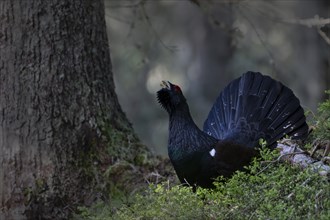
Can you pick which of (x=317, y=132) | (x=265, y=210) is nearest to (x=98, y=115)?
(x=317, y=132)

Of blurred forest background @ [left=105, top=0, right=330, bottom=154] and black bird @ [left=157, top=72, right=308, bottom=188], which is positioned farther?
blurred forest background @ [left=105, top=0, right=330, bottom=154]

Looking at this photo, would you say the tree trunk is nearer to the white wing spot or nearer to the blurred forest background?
the white wing spot

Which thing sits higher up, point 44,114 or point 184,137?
point 44,114

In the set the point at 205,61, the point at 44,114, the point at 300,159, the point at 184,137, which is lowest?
the point at 300,159

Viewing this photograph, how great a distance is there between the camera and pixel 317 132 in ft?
17.6

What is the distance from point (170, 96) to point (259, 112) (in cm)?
78

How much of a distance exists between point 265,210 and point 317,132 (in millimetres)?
1505

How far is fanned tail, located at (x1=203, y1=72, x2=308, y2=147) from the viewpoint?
5.68m

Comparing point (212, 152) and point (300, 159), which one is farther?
point (212, 152)

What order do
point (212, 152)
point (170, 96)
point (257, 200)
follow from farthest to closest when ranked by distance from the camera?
point (170, 96) < point (212, 152) < point (257, 200)

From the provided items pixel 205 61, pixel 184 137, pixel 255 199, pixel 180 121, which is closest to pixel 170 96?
pixel 180 121

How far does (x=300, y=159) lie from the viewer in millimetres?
Answer: 4531

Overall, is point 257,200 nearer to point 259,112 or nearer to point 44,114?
point 259,112

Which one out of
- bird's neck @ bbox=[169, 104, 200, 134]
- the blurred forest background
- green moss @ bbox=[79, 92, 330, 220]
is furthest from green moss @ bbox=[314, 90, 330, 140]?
the blurred forest background
